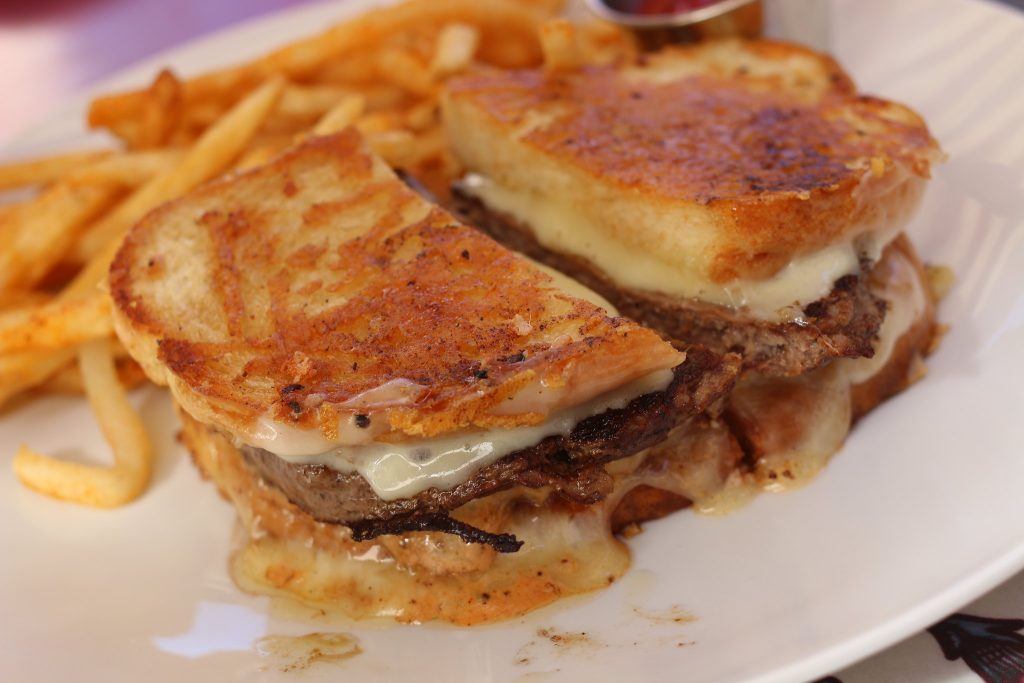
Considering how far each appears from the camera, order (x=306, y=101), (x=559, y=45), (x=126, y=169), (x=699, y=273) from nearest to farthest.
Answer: (x=699, y=273), (x=559, y=45), (x=126, y=169), (x=306, y=101)

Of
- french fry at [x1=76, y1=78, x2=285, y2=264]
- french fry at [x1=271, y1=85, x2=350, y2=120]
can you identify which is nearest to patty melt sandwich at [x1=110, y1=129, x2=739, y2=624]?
french fry at [x1=76, y1=78, x2=285, y2=264]

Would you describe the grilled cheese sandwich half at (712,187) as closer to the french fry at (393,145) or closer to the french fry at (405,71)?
the french fry at (393,145)

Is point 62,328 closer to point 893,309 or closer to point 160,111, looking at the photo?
point 160,111

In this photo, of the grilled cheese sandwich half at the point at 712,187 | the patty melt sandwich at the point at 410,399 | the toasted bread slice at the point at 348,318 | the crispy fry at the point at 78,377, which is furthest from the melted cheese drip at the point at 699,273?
the crispy fry at the point at 78,377

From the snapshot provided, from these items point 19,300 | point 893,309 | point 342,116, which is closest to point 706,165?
point 893,309

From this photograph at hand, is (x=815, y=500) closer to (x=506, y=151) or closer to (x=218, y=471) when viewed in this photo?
(x=506, y=151)

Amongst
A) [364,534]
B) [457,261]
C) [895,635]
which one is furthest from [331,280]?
[895,635]
